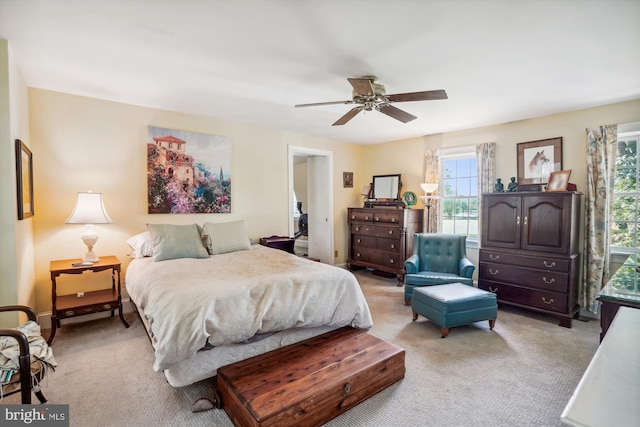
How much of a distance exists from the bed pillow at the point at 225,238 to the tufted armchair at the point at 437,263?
2145 mm

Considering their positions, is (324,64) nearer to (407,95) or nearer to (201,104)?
(407,95)

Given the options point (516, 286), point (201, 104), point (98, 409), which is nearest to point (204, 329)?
point (98, 409)

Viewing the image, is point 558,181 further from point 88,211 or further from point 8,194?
point 8,194

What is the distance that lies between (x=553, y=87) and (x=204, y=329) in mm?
3814

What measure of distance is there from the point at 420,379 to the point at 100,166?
388 centimetres

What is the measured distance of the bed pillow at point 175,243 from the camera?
3168 millimetres

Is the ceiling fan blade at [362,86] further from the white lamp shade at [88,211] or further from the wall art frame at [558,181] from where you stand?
the white lamp shade at [88,211]

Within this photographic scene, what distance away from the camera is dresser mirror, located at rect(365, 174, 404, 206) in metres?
5.41

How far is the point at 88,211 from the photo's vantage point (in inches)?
119

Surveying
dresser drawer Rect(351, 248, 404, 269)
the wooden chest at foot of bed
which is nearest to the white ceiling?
the wooden chest at foot of bed

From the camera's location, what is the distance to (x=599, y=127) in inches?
138

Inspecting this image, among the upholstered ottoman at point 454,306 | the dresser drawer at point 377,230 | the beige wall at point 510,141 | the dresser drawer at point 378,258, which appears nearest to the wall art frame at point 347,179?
the beige wall at point 510,141

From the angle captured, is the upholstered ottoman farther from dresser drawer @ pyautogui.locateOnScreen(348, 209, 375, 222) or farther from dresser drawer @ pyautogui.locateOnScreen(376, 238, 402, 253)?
dresser drawer @ pyautogui.locateOnScreen(348, 209, 375, 222)

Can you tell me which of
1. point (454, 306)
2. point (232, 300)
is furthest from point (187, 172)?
point (454, 306)
